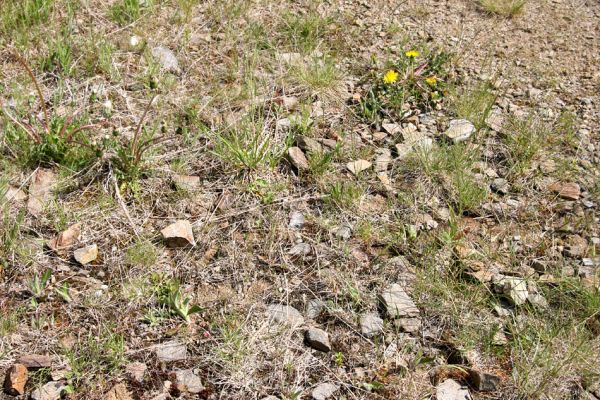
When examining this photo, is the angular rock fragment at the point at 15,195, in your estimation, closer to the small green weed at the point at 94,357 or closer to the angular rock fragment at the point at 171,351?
the small green weed at the point at 94,357

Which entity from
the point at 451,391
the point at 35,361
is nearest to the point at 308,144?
the point at 451,391

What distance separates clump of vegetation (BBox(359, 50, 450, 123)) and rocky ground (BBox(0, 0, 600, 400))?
0.05 feet

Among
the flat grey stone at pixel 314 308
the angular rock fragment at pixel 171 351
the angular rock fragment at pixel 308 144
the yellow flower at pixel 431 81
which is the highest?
the yellow flower at pixel 431 81

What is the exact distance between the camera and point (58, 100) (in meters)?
3.60

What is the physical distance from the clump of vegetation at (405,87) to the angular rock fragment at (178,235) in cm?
134

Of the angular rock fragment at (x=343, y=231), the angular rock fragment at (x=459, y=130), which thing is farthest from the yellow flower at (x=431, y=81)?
the angular rock fragment at (x=343, y=231)

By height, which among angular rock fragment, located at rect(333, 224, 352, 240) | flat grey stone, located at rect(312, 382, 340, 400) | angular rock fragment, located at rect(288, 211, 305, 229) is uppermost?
angular rock fragment, located at rect(288, 211, 305, 229)

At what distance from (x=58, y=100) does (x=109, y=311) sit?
1.42 meters

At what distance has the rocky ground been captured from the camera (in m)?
2.71

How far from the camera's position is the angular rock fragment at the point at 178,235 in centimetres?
307

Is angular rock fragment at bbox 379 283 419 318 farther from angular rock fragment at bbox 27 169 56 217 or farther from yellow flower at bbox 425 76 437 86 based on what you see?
angular rock fragment at bbox 27 169 56 217

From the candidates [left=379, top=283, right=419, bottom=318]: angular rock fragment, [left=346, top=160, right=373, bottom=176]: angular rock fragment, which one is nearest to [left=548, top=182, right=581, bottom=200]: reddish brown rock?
[left=346, top=160, right=373, bottom=176]: angular rock fragment

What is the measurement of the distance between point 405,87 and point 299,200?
1123 millimetres

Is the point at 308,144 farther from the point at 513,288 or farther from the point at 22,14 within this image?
the point at 22,14
